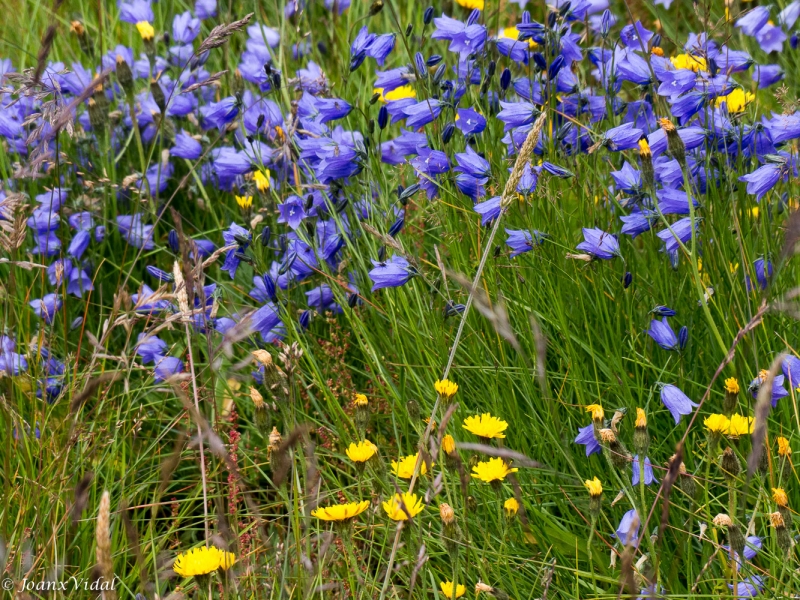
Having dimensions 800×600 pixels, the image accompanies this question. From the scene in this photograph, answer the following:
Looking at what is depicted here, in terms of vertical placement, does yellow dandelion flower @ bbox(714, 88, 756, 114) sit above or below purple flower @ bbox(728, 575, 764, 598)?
above

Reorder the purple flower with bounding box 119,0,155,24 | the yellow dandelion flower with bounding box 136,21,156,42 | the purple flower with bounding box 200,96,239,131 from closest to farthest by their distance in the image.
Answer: the purple flower with bounding box 200,96,239,131 → the yellow dandelion flower with bounding box 136,21,156,42 → the purple flower with bounding box 119,0,155,24

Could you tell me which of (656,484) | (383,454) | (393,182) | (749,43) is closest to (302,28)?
(393,182)

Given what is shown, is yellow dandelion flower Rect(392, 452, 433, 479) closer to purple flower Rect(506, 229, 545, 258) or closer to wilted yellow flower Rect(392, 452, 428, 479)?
wilted yellow flower Rect(392, 452, 428, 479)

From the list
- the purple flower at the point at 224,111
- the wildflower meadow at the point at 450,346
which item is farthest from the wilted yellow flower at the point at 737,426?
the purple flower at the point at 224,111

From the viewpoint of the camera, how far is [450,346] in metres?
2.46

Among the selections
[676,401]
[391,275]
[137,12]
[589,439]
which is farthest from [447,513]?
[137,12]

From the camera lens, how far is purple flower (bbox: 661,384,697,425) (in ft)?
6.42

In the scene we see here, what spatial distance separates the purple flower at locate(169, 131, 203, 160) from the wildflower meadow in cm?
2

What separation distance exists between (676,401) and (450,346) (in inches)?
27.7

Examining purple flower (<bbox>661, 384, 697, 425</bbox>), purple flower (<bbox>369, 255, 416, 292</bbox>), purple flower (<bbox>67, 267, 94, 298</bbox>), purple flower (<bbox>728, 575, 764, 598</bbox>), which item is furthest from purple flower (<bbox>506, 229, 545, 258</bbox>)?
purple flower (<bbox>67, 267, 94, 298</bbox>)

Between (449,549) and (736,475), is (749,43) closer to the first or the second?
(736,475)

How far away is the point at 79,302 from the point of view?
3.30m

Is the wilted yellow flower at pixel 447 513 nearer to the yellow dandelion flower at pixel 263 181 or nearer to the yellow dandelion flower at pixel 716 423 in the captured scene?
the yellow dandelion flower at pixel 716 423

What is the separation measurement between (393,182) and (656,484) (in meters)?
1.71
